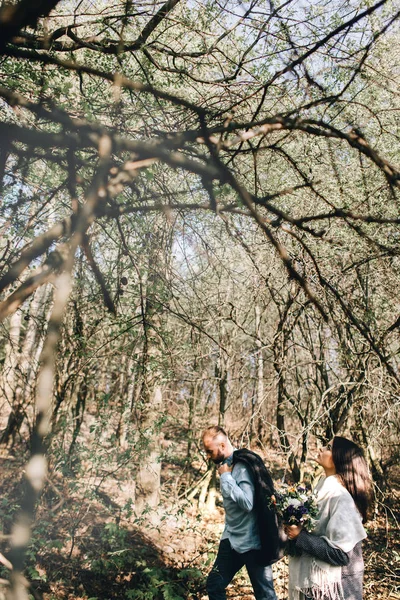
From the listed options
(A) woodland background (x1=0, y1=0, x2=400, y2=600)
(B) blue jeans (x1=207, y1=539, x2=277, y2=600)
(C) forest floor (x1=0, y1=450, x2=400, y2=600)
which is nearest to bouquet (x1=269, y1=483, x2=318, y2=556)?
(B) blue jeans (x1=207, y1=539, x2=277, y2=600)

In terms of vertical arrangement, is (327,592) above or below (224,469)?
below

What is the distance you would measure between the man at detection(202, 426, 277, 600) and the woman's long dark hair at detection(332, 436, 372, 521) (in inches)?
26.0

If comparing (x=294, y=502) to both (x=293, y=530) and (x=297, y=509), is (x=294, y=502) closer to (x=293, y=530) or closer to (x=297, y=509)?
(x=297, y=509)

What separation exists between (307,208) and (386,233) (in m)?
0.96

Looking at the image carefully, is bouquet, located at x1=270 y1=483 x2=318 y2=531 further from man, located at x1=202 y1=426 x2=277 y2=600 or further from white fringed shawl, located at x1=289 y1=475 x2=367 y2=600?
man, located at x1=202 y1=426 x2=277 y2=600

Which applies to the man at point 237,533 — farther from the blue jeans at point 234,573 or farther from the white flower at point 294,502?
the white flower at point 294,502

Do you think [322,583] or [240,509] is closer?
[322,583]

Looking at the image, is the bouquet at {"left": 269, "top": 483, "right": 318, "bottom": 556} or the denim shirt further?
the denim shirt

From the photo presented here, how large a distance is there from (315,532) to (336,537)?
0.25 metres

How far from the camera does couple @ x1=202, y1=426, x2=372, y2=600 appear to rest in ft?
8.73

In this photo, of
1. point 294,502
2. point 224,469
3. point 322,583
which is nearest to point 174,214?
point 224,469

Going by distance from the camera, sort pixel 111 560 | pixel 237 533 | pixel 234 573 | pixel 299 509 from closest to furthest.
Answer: pixel 299 509 < pixel 237 533 < pixel 234 573 < pixel 111 560

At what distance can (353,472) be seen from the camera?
111 inches

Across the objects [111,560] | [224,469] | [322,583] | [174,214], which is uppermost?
[174,214]
